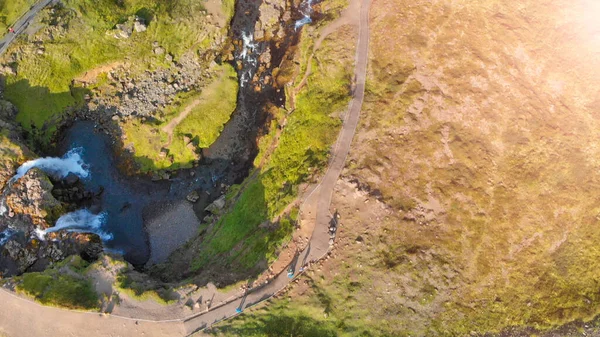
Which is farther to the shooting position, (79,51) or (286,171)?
(79,51)

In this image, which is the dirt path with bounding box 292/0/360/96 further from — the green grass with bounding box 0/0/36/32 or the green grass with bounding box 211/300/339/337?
the green grass with bounding box 0/0/36/32

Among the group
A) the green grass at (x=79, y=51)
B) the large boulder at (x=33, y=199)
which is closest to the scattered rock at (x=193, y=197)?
the large boulder at (x=33, y=199)

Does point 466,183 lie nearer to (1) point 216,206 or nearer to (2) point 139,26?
(1) point 216,206

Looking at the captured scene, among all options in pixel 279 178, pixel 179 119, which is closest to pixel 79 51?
pixel 179 119

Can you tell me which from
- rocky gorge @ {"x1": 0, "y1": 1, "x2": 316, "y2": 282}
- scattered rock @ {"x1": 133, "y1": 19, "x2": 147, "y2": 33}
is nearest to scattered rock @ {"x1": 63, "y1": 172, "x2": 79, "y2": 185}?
rocky gorge @ {"x1": 0, "y1": 1, "x2": 316, "y2": 282}

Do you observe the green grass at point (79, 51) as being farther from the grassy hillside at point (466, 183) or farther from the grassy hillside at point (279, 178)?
the grassy hillside at point (466, 183)

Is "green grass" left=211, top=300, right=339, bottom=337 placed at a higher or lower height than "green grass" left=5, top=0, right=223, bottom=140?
lower
